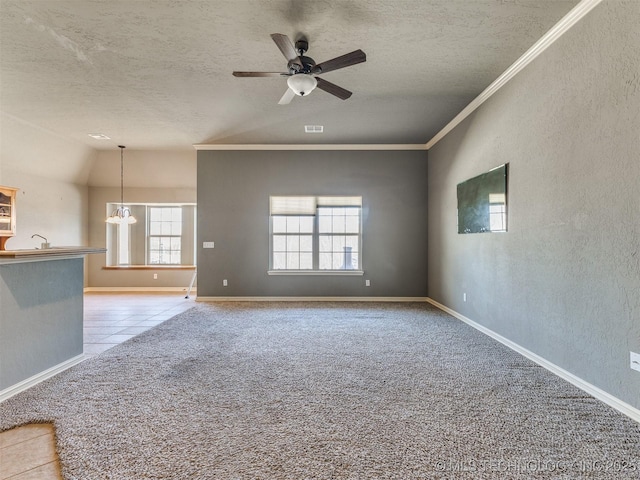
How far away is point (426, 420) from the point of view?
1961mm

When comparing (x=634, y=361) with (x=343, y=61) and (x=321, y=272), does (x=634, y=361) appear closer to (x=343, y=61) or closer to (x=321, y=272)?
(x=343, y=61)

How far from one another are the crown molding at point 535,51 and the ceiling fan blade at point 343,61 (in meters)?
1.60

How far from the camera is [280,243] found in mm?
6047

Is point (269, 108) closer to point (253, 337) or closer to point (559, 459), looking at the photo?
point (253, 337)

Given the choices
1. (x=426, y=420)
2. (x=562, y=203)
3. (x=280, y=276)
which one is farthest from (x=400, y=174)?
(x=426, y=420)

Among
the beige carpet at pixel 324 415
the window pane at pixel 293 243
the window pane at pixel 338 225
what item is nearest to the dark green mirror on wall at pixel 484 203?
the beige carpet at pixel 324 415

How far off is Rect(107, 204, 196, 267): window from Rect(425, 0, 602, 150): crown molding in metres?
6.48

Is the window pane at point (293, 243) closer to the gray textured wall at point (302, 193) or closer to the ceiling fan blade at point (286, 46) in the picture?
the gray textured wall at point (302, 193)

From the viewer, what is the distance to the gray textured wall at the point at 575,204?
6.75 ft

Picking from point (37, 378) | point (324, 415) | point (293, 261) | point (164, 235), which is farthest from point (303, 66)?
point (164, 235)

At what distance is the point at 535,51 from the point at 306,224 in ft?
13.7

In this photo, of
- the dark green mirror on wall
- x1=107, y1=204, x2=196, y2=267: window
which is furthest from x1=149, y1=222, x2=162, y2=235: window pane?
the dark green mirror on wall

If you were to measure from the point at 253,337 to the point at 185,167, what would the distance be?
15.7ft

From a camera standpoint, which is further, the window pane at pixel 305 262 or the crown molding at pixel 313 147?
the window pane at pixel 305 262
